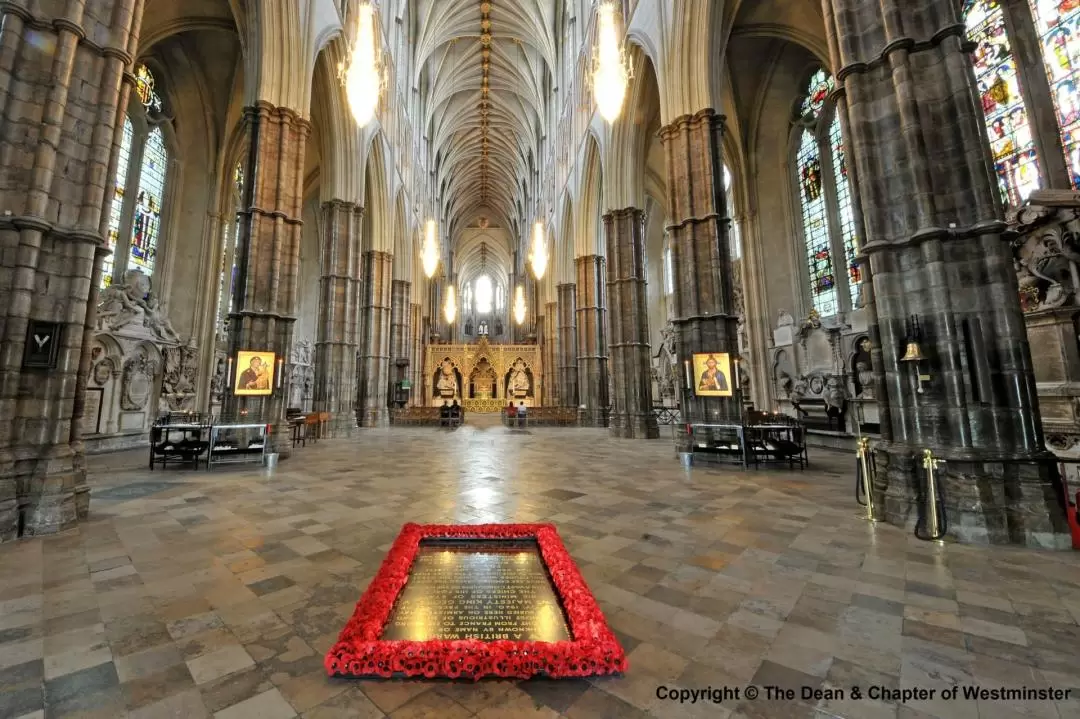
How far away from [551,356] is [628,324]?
Result: 14.4 metres

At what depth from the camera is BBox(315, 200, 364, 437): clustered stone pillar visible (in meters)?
15.4

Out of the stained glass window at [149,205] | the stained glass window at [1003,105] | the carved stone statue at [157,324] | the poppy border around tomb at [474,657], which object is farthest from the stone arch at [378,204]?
the poppy border around tomb at [474,657]

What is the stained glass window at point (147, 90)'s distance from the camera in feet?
48.1

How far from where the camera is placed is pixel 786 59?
1667cm

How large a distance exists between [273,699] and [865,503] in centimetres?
660

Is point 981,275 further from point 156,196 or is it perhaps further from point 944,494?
point 156,196

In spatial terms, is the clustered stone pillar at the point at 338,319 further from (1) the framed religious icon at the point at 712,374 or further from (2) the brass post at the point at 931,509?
(2) the brass post at the point at 931,509

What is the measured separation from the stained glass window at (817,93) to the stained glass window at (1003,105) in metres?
5.55

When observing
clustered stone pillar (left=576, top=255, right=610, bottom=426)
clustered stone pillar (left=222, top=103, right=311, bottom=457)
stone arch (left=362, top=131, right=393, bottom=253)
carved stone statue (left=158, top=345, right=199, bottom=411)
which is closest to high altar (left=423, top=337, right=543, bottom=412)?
clustered stone pillar (left=576, top=255, right=610, bottom=426)

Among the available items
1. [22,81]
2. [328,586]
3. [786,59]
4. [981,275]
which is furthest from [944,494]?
[786,59]

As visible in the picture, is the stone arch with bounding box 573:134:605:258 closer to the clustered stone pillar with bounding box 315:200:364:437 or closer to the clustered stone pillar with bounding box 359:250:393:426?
the clustered stone pillar with bounding box 359:250:393:426

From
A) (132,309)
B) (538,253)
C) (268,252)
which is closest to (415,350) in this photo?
(538,253)

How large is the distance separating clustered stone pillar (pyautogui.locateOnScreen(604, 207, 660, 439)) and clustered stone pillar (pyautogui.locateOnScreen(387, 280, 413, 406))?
15.2 metres

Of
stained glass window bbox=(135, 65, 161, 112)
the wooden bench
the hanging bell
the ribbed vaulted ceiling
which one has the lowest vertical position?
the wooden bench
